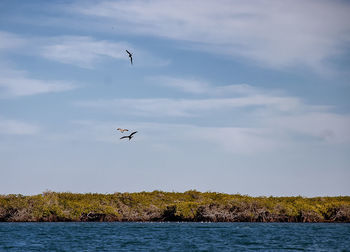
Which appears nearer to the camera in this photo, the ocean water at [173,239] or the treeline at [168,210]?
the ocean water at [173,239]

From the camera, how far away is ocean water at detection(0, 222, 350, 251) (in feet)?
154

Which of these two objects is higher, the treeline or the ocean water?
the treeline

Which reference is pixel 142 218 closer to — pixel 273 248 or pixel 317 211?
pixel 317 211

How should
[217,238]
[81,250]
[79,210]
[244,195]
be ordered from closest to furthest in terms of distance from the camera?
[81,250]
[217,238]
[79,210]
[244,195]

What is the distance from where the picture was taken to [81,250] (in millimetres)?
44781

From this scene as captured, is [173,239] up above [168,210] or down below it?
below

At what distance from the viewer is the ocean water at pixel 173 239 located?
46812 mm

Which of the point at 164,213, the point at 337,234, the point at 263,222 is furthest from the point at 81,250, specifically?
the point at 263,222

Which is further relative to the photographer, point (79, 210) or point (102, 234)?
point (79, 210)

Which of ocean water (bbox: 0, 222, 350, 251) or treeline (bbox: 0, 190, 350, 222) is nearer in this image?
ocean water (bbox: 0, 222, 350, 251)

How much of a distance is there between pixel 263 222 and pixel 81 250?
42.0 metres

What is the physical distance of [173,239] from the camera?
2098 inches

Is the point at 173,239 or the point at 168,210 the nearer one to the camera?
the point at 173,239

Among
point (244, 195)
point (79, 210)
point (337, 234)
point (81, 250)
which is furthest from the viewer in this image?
point (244, 195)
